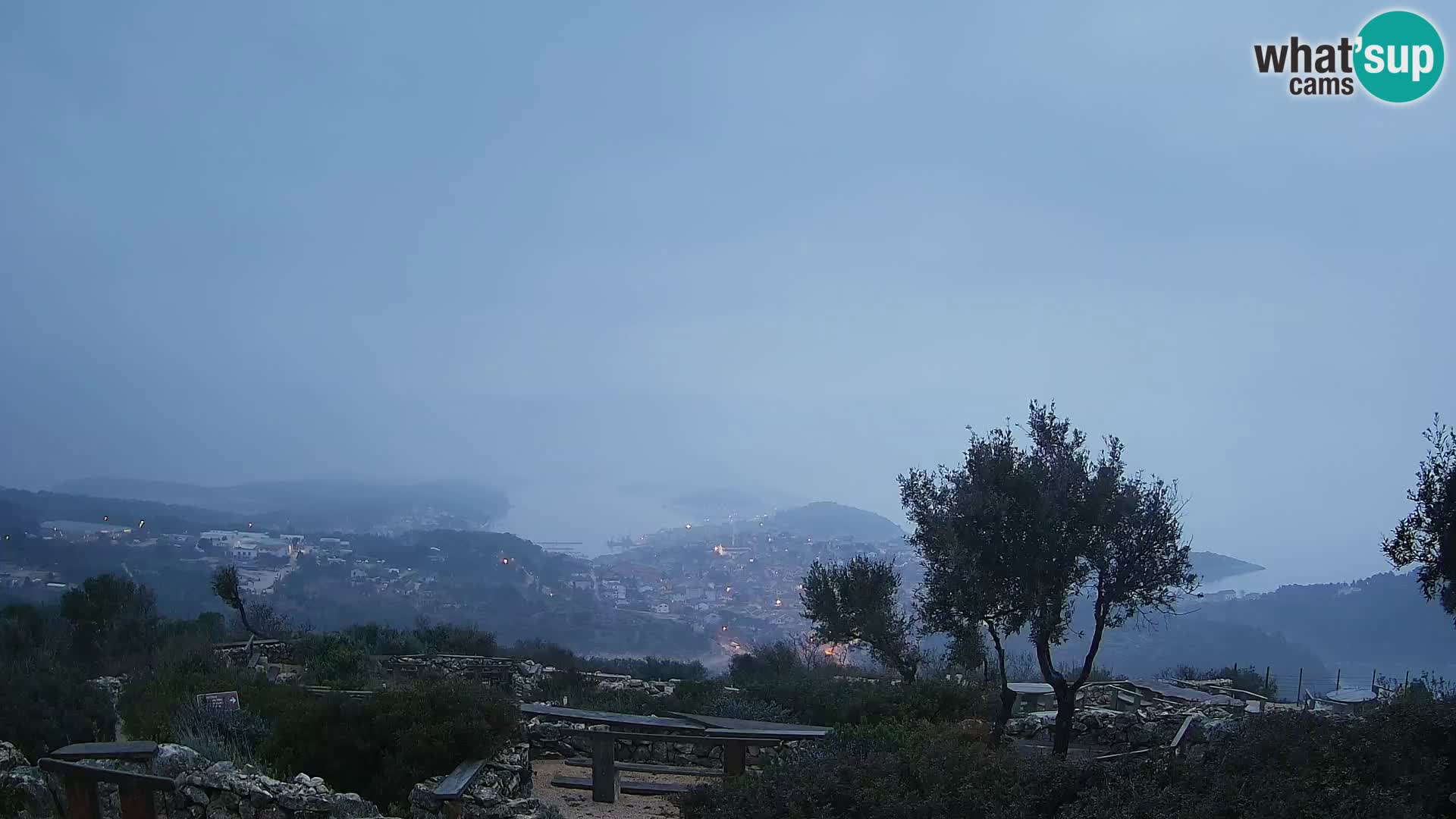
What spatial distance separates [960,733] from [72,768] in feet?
30.7

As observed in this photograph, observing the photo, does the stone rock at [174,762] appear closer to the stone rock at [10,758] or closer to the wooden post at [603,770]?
the stone rock at [10,758]

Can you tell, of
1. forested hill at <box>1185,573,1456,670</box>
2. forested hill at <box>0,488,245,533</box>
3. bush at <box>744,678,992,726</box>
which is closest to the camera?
bush at <box>744,678,992,726</box>

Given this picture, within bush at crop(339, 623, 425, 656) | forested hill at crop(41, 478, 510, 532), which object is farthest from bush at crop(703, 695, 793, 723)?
forested hill at crop(41, 478, 510, 532)

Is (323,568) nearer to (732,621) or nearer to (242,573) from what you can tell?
(242,573)

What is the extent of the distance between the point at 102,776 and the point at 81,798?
45cm

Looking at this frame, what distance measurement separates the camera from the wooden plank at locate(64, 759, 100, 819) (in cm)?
783

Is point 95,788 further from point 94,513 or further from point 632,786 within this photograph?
point 94,513

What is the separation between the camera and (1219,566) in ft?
204

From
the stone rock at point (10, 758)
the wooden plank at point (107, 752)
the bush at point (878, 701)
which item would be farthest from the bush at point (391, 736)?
the bush at point (878, 701)

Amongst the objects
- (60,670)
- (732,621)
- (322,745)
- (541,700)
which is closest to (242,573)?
(732,621)

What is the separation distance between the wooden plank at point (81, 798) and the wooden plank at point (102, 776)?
5 cm

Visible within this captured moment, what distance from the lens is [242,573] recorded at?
2320 inches

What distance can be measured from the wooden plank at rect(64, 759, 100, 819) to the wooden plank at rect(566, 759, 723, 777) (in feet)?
21.9

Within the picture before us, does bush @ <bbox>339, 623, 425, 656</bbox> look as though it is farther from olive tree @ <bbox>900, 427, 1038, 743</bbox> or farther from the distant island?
the distant island
